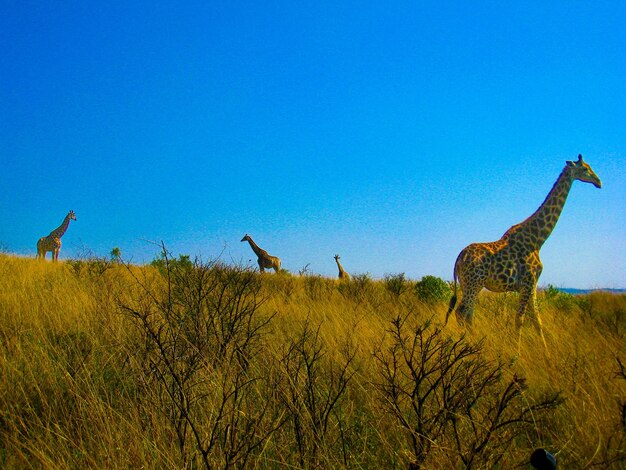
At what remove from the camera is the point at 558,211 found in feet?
29.9

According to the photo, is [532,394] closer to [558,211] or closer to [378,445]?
[378,445]

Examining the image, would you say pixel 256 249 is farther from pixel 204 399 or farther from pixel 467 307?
pixel 204 399

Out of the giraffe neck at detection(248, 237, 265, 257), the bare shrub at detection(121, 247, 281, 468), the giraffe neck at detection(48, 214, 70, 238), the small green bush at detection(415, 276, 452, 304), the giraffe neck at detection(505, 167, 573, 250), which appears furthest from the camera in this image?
the giraffe neck at detection(248, 237, 265, 257)

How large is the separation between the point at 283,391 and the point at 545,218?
705 cm

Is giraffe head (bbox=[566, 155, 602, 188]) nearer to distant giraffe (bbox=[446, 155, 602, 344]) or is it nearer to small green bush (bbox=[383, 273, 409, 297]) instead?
distant giraffe (bbox=[446, 155, 602, 344])

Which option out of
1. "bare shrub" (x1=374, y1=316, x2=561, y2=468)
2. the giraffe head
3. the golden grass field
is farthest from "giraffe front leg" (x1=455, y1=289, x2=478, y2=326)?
"bare shrub" (x1=374, y1=316, x2=561, y2=468)

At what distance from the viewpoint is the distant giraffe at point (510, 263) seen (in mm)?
8406

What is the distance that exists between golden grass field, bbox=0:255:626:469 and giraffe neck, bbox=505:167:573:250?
4.70ft

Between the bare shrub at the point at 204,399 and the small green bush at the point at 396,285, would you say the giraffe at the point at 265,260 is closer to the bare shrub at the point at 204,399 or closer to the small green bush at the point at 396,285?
the small green bush at the point at 396,285

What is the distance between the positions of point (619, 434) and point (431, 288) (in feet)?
29.8

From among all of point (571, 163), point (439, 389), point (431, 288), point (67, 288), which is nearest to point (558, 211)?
point (571, 163)

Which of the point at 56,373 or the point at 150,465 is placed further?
the point at 56,373

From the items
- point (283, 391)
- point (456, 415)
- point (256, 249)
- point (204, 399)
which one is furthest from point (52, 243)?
point (456, 415)

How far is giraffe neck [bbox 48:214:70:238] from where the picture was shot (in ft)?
70.1
